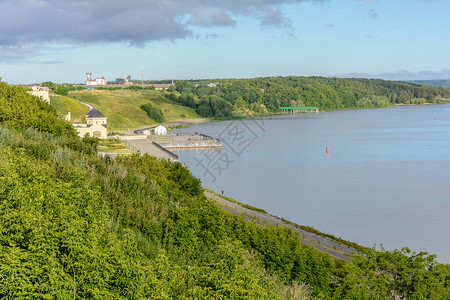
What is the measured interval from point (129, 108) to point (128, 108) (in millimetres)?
296

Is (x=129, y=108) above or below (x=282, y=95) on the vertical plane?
below

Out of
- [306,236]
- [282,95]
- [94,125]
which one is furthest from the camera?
[282,95]

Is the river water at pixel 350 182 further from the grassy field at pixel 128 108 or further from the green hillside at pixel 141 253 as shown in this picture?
the grassy field at pixel 128 108

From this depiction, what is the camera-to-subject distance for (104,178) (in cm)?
1501

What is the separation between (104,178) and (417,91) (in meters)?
203

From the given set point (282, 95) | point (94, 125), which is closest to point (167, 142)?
point (94, 125)

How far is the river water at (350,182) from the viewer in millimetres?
24469

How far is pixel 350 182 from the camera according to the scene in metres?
36.5

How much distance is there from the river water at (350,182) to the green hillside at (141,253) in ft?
28.6

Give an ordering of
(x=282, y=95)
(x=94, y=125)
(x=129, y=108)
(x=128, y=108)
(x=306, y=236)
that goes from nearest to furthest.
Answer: (x=306, y=236)
(x=94, y=125)
(x=128, y=108)
(x=129, y=108)
(x=282, y=95)

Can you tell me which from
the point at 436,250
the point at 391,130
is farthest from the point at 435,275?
the point at 391,130

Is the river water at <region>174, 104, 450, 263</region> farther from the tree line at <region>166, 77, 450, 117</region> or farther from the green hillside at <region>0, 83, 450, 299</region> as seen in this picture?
the tree line at <region>166, 77, 450, 117</region>

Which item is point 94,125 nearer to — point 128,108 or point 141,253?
point 141,253

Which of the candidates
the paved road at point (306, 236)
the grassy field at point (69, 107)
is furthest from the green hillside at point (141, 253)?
the grassy field at point (69, 107)
